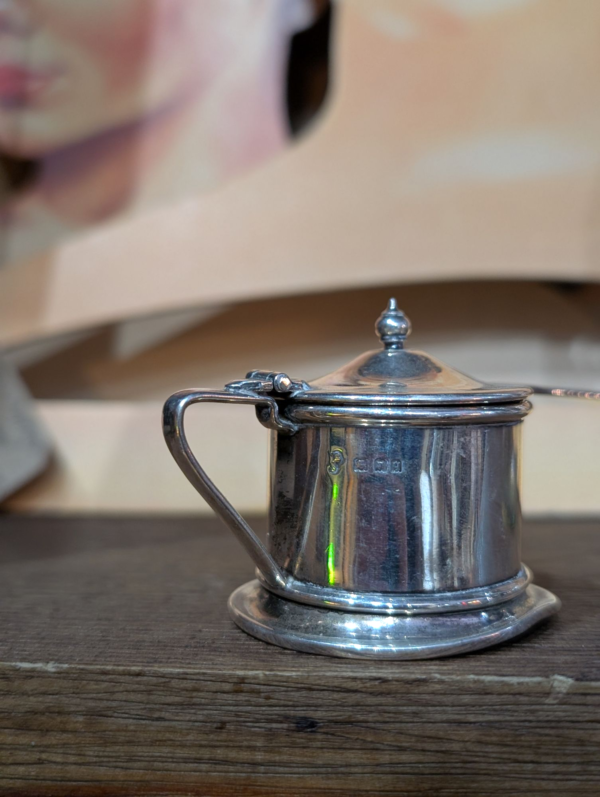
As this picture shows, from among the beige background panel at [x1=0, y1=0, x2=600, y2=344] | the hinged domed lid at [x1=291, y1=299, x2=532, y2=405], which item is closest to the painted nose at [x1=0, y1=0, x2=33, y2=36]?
the beige background panel at [x1=0, y1=0, x2=600, y2=344]

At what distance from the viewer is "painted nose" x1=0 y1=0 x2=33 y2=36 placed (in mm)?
1104

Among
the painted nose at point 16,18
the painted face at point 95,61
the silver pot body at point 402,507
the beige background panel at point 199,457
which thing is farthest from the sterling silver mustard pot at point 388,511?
the painted nose at point 16,18

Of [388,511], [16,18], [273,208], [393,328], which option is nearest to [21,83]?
[16,18]

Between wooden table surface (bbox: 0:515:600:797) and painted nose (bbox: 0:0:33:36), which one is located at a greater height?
painted nose (bbox: 0:0:33:36)

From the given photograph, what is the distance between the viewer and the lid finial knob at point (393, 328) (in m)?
0.48

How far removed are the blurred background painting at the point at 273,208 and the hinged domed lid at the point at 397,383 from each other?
50cm

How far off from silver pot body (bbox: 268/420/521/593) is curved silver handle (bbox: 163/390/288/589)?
0.02m

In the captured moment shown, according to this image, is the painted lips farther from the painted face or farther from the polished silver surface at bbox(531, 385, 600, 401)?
the polished silver surface at bbox(531, 385, 600, 401)

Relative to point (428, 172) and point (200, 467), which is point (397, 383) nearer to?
point (200, 467)

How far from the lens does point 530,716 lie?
0.37 meters

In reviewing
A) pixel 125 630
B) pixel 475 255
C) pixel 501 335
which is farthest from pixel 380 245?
pixel 125 630

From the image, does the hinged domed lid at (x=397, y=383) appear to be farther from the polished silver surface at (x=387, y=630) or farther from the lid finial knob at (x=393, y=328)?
the polished silver surface at (x=387, y=630)

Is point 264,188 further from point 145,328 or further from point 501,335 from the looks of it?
point 501,335

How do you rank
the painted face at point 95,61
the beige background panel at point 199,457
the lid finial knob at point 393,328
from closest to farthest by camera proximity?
the lid finial knob at point 393,328
the beige background panel at point 199,457
the painted face at point 95,61
